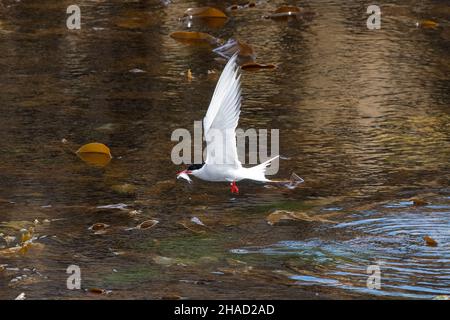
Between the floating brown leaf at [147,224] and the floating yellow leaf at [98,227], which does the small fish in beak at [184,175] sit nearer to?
the floating brown leaf at [147,224]

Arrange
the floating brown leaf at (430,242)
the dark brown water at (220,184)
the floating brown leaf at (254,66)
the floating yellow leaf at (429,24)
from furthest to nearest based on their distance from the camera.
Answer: the floating yellow leaf at (429,24) < the floating brown leaf at (254,66) < the floating brown leaf at (430,242) < the dark brown water at (220,184)

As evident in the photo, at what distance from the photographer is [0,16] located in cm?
1162

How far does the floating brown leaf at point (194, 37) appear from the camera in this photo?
35.3ft

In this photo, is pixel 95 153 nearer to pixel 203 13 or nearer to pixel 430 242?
pixel 430 242

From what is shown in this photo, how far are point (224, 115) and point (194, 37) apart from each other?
14.7 ft

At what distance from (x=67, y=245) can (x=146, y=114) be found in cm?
259

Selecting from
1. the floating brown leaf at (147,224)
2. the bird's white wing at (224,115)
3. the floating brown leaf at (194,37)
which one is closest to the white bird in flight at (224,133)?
the bird's white wing at (224,115)

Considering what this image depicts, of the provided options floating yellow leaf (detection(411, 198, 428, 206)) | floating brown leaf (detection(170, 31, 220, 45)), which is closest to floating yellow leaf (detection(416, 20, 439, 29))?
floating brown leaf (detection(170, 31, 220, 45))

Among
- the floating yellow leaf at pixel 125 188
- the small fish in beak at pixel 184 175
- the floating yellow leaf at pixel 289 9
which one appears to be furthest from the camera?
the floating yellow leaf at pixel 289 9

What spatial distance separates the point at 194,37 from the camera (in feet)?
35.4

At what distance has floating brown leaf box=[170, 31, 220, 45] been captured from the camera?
1077 cm

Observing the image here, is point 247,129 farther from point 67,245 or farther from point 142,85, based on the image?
point 67,245

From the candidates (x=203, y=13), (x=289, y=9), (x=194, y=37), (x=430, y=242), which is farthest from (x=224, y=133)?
(x=289, y=9)

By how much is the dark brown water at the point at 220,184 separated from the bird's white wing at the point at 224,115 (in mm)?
501
